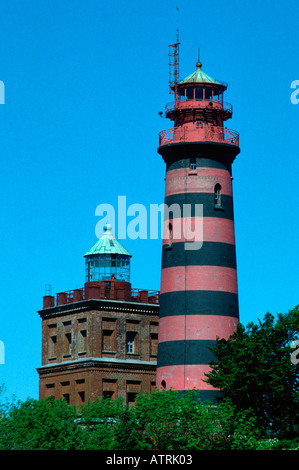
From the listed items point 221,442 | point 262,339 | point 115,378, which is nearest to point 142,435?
point 221,442

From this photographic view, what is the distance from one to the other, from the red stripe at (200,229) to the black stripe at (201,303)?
3.80 m

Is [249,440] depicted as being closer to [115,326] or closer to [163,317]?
[163,317]

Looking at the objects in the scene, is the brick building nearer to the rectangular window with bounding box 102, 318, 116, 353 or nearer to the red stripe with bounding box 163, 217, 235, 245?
the rectangular window with bounding box 102, 318, 116, 353

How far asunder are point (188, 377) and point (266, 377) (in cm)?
667

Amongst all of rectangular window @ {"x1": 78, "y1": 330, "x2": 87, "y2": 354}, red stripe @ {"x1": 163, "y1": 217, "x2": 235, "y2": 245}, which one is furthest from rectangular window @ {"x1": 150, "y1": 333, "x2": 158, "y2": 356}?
red stripe @ {"x1": 163, "y1": 217, "x2": 235, "y2": 245}

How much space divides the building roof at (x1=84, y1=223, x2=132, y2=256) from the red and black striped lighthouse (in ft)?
42.5

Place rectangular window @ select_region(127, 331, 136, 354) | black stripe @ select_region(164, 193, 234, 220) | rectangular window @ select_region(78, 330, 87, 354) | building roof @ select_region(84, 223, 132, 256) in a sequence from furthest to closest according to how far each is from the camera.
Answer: building roof @ select_region(84, 223, 132, 256) < rectangular window @ select_region(127, 331, 136, 354) < rectangular window @ select_region(78, 330, 87, 354) < black stripe @ select_region(164, 193, 234, 220)

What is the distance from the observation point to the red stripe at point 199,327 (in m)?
103

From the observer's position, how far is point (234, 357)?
326ft

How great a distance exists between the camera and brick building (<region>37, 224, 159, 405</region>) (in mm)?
112188

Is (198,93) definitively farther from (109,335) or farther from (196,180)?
(109,335)

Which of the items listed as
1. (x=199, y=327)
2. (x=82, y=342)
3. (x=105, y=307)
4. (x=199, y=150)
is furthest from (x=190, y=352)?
(x=199, y=150)

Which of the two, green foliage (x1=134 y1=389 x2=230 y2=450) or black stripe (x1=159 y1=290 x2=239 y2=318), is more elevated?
black stripe (x1=159 y1=290 x2=239 y2=318)

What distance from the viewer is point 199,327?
337ft
